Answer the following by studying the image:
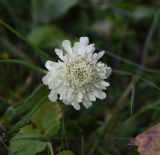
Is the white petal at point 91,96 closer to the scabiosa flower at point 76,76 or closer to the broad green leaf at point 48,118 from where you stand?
the scabiosa flower at point 76,76

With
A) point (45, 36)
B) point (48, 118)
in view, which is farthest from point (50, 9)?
point (48, 118)

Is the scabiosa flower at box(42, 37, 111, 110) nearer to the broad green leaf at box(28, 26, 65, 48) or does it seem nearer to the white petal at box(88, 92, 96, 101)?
the white petal at box(88, 92, 96, 101)

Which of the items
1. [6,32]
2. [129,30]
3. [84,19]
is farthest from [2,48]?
[129,30]

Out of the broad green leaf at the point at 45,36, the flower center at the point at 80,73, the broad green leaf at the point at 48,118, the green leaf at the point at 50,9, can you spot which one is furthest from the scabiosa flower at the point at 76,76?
the green leaf at the point at 50,9

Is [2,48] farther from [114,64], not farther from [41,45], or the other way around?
[114,64]

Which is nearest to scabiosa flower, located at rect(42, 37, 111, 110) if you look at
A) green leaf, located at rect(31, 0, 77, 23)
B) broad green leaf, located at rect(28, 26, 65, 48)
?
broad green leaf, located at rect(28, 26, 65, 48)
